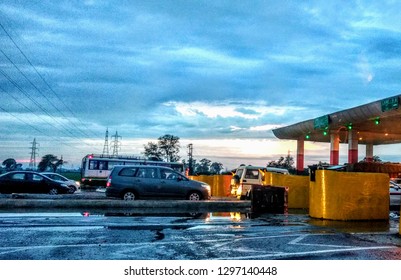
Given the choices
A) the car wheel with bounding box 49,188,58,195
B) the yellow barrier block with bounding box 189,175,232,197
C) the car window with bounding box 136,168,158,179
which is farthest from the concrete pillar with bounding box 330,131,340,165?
the car window with bounding box 136,168,158,179

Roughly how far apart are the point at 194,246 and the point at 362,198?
639 cm

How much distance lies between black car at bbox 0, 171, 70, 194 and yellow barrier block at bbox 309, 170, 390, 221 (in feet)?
57.9

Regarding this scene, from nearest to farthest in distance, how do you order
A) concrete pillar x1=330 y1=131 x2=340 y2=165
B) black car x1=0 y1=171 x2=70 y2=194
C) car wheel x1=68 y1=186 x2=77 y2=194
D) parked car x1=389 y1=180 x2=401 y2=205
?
parked car x1=389 y1=180 x2=401 y2=205
black car x1=0 y1=171 x2=70 y2=194
car wheel x1=68 y1=186 x2=77 y2=194
concrete pillar x1=330 y1=131 x2=340 y2=165

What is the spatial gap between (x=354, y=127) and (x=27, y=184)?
27325 mm

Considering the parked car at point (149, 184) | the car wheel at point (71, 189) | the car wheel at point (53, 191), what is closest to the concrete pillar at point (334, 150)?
the car wheel at point (71, 189)

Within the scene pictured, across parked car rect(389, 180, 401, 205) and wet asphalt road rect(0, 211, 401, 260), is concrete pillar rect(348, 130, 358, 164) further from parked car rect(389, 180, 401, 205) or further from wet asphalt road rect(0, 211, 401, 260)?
wet asphalt road rect(0, 211, 401, 260)

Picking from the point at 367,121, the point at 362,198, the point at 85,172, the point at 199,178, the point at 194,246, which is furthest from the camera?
the point at 85,172

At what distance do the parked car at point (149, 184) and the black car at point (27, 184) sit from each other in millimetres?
9081

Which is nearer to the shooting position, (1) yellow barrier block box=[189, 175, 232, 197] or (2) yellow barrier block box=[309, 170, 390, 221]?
(2) yellow barrier block box=[309, 170, 390, 221]

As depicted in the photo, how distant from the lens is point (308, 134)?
156ft

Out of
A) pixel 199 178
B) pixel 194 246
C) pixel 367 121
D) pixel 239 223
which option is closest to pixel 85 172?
pixel 199 178

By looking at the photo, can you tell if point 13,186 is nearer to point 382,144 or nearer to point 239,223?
point 239,223

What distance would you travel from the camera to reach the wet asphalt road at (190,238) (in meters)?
7.14

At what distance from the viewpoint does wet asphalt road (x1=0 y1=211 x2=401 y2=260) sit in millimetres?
7137
